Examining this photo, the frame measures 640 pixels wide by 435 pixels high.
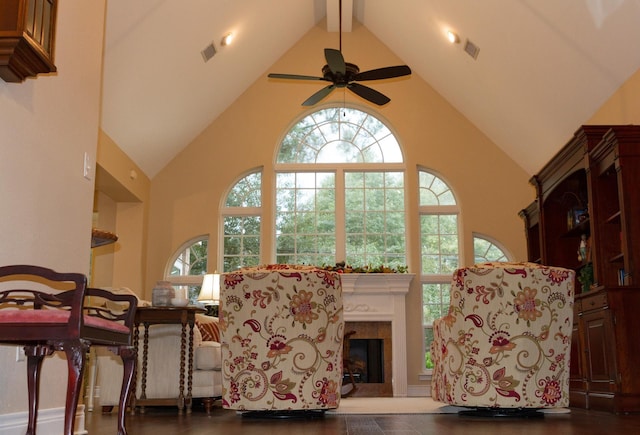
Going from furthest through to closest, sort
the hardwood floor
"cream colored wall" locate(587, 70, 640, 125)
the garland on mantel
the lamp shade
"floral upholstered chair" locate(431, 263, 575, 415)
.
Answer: the garland on mantel
the lamp shade
"cream colored wall" locate(587, 70, 640, 125)
"floral upholstered chair" locate(431, 263, 575, 415)
the hardwood floor

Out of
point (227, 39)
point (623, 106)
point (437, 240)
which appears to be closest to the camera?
point (623, 106)

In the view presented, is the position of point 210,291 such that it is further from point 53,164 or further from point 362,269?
point 53,164

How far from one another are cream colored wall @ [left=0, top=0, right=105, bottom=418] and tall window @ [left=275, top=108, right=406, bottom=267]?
587 centimetres

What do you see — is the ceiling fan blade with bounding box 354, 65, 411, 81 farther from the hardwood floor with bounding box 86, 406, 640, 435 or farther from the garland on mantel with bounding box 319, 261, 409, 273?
the hardwood floor with bounding box 86, 406, 640, 435

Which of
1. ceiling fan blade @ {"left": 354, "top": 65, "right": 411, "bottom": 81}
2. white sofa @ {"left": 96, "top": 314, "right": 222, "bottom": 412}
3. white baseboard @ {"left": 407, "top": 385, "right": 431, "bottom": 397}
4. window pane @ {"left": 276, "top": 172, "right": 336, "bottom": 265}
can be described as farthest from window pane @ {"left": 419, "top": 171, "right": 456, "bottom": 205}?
white sofa @ {"left": 96, "top": 314, "right": 222, "bottom": 412}

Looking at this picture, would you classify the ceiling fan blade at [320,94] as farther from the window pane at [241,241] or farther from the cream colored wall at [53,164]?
the cream colored wall at [53,164]

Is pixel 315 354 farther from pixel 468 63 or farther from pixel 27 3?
pixel 468 63

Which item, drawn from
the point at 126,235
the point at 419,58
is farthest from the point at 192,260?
the point at 419,58

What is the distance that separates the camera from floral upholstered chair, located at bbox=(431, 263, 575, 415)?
437cm

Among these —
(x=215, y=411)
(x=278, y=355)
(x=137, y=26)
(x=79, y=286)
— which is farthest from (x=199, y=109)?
(x=79, y=286)

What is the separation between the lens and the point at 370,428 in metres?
3.79

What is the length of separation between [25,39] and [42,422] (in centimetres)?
157

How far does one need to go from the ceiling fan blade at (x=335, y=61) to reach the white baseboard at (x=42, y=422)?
12.6 ft

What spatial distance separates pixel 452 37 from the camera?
7.89 m
